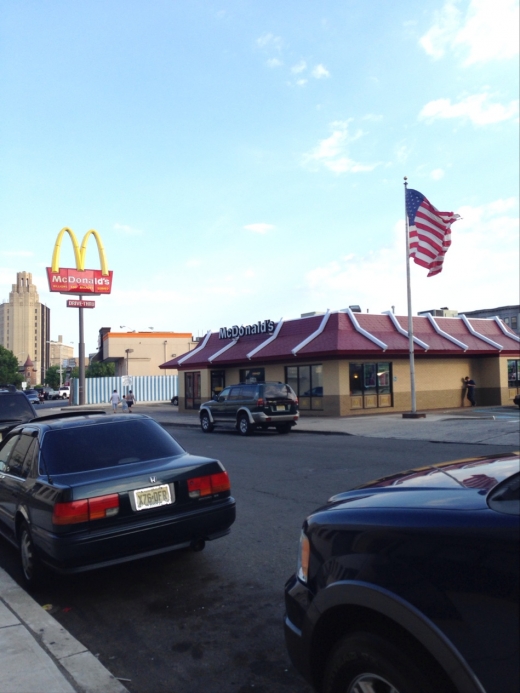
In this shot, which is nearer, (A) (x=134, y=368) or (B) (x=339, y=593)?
(B) (x=339, y=593)

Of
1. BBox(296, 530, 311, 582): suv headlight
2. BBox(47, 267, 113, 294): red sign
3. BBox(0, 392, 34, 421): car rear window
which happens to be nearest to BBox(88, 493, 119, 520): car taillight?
BBox(296, 530, 311, 582): suv headlight

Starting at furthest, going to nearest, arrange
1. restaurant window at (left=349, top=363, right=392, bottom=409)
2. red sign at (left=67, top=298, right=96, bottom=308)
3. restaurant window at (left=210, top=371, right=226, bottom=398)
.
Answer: red sign at (left=67, top=298, right=96, bottom=308) < restaurant window at (left=210, top=371, right=226, bottom=398) < restaurant window at (left=349, top=363, right=392, bottom=409)

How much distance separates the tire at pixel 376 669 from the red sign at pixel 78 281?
142 ft

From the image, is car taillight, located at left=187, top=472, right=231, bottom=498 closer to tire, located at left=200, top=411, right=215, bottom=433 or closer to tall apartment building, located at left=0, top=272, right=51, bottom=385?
tire, located at left=200, top=411, right=215, bottom=433

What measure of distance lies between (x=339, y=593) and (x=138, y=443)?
12.8 ft

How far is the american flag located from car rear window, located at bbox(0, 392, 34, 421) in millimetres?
14252

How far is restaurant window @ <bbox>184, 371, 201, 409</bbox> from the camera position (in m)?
36.2

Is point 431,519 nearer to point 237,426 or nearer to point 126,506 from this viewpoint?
point 126,506

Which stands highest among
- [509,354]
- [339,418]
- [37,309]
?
[37,309]

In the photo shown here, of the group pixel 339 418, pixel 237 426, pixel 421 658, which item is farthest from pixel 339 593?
pixel 339 418

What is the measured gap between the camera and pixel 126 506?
534 cm

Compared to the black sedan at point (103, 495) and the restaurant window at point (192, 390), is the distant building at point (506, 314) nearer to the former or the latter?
the restaurant window at point (192, 390)

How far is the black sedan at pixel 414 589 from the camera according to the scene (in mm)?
2170

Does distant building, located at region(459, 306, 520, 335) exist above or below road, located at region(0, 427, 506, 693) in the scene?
above
